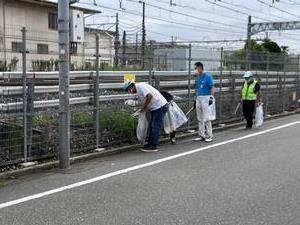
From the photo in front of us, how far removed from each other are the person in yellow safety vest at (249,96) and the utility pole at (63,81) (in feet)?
24.5

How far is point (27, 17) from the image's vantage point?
3891 centimetres

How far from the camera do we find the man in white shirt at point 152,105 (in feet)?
34.5

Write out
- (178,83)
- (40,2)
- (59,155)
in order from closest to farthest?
(59,155)
(178,83)
(40,2)

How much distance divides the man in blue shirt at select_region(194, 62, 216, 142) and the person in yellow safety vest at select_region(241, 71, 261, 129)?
288cm

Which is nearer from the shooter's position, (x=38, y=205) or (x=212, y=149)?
(x=38, y=205)

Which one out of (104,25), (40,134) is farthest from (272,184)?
(104,25)

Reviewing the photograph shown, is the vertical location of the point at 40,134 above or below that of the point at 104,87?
Result: below

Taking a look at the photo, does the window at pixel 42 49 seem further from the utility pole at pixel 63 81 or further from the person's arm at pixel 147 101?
the person's arm at pixel 147 101

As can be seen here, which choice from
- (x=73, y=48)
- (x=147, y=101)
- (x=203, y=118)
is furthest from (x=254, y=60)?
(x=73, y=48)

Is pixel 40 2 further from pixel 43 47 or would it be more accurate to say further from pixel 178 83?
pixel 43 47

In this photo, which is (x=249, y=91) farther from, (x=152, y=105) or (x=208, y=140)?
Answer: (x=152, y=105)

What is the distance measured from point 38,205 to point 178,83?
7.59 metres

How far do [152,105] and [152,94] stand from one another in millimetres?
242

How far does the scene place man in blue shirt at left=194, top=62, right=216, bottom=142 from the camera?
12.2m
